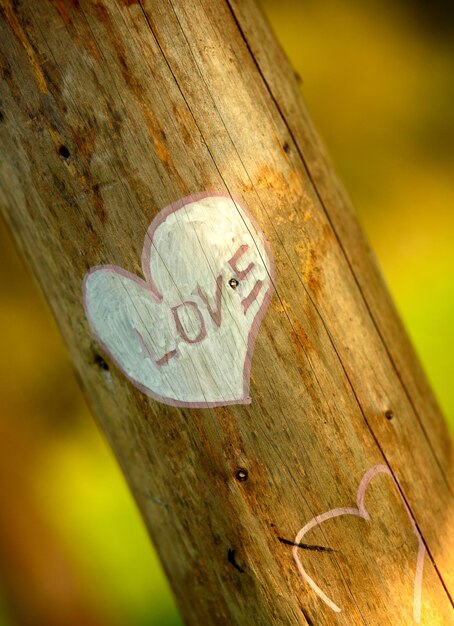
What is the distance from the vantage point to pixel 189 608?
142 cm

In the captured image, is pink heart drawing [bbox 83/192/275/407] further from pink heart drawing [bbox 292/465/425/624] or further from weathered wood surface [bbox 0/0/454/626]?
pink heart drawing [bbox 292/465/425/624]

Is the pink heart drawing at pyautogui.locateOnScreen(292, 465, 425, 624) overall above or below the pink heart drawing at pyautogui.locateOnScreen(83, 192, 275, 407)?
below

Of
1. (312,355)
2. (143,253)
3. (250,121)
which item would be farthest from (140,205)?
(312,355)

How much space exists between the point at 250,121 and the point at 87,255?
1.32ft

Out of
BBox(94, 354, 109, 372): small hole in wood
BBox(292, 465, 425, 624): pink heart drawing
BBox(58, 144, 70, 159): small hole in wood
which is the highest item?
BBox(58, 144, 70, 159): small hole in wood

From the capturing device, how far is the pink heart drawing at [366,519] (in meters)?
1.20

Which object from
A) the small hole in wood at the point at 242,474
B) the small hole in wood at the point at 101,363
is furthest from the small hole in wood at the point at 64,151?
the small hole in wood at the point at 242,474

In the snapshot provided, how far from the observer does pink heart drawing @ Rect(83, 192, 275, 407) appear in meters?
1.16

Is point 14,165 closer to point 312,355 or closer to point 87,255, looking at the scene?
point 87,255

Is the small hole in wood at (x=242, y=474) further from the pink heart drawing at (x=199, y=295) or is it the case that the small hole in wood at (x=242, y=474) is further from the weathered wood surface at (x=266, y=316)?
the pink heart drawing at (x=199, y=295)

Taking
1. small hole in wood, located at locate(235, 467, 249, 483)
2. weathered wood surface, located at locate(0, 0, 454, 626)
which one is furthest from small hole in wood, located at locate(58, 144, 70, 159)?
small hole in wood, located at locate(235, 467, 249, 483)

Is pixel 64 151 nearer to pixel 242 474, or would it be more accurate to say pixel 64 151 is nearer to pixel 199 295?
pixel 199 295

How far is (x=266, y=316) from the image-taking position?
1.18m

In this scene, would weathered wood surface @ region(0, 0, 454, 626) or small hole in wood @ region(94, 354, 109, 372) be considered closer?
weathered wood surface @ region(0, 0, 454, 626)
